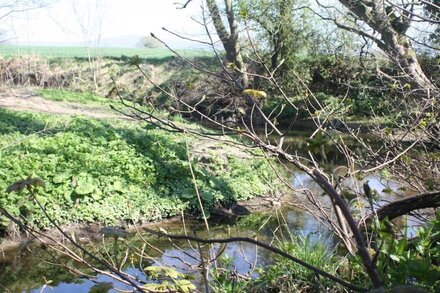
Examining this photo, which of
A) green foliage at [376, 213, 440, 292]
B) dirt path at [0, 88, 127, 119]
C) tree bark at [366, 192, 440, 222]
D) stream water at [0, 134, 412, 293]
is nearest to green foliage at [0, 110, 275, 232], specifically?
stream water at [0, 134, 412, 293]

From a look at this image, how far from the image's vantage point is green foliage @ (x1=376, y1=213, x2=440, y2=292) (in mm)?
1944

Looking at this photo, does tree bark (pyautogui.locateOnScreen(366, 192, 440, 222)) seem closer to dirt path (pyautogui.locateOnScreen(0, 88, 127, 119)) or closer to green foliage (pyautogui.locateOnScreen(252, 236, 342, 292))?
green foliage (pyautogui.locateOnScreen(252, 236, 342, 292))

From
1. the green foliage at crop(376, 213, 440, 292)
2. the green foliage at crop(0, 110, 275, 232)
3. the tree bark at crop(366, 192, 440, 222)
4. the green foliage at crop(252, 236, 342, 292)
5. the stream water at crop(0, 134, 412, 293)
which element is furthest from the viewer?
the green foliage at crop(0, 110, 275, 232)

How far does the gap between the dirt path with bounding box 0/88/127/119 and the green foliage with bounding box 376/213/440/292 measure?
11.9 meters

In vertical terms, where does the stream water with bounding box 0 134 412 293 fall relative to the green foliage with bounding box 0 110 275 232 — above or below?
below

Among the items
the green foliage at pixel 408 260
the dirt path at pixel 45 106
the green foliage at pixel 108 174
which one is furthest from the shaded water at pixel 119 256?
the dirt path at pixel 45 106

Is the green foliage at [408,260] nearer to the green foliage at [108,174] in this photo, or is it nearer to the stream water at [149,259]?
the stream water at [149,259]

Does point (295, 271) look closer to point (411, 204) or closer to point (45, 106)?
point (411, 204)

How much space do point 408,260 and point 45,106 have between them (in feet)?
48.3

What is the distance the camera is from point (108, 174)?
8711 millimetres

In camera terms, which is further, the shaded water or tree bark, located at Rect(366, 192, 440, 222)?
the shaded water

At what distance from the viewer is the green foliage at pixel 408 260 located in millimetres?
1944

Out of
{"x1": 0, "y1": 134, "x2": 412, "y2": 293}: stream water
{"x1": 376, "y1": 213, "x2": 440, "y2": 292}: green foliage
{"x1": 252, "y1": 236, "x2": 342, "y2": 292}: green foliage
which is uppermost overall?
{"x1": 376, "y1": 213, "x2": 440, "y2": 292}: green foliage

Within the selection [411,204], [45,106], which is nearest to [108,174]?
[411,204]
